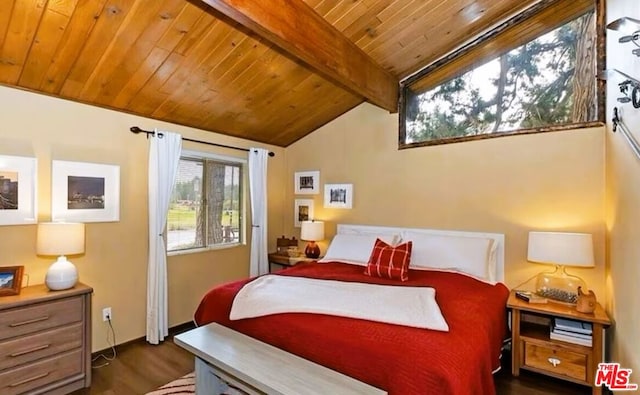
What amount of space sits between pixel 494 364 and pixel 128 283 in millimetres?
3103

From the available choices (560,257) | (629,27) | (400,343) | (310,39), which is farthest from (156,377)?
(629,27)

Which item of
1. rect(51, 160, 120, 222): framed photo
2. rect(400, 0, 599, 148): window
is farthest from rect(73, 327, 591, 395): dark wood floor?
rect(400, 0, 599, 148): window

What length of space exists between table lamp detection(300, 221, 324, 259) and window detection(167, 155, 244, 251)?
0.83 meters

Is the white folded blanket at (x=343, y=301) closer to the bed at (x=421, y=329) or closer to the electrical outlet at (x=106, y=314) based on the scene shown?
the bed at (x=421, y=329)

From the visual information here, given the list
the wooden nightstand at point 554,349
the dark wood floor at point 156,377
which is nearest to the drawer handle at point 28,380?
the dark wood floor at point 156,377

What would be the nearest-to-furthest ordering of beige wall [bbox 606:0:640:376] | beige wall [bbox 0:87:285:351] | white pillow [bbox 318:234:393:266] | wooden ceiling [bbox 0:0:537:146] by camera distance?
beige wall [bbox 606:0:640:376], wooden ceiling [bbox 0:0:537:146], beige wall [bbox 0:87:285:351], white pillow [bbox 318:234:393:266]

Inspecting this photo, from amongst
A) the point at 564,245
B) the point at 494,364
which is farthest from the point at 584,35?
the point at 494,364

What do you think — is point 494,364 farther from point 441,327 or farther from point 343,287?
point 343,287

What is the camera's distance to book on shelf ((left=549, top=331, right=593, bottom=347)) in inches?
91.5

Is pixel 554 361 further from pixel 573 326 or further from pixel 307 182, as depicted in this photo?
pixel 307 182

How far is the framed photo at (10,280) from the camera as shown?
88.4 inches

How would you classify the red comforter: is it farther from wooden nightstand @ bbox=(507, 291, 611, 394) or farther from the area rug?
the area rug

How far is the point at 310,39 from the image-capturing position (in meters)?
2.34

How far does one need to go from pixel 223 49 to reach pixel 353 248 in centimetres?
225
